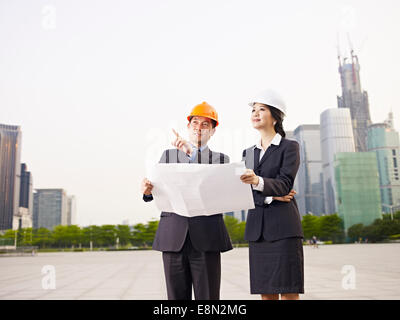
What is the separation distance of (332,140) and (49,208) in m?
80.1

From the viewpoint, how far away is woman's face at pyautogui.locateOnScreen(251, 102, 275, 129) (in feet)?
7.39

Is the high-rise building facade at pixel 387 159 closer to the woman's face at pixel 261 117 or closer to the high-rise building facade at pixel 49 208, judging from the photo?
the woman's face at pixel 261 117

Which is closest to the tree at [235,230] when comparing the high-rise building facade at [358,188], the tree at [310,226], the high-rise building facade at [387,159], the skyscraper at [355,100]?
the tree at [310,226]

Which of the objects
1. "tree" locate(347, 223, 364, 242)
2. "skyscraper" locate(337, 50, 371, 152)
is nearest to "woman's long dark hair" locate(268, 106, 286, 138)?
"tree" locate(347, 223, 364, 242)

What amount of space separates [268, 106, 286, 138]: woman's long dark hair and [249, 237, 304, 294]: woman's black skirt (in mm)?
683

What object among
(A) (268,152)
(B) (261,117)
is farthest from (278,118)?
(A) (268,152)

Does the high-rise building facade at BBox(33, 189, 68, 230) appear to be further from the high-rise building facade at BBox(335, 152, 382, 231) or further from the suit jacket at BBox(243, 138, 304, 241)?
the suit jacket at BBox(243, 138, 304, 241)

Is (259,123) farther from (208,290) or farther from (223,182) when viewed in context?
(208,290)

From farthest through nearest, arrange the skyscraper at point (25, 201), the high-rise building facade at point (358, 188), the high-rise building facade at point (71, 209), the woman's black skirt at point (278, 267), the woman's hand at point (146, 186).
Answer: the high-rise building facade at point (71, 209) → the skyscraper at point (25, 201) → the high-rise building facade at point (358, 188) → the woman's black skirt at point (278, 267) → the woman's hand at point (146, 186)

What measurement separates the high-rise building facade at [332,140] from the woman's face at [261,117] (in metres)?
62.8

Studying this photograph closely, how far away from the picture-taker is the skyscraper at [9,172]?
251 ft

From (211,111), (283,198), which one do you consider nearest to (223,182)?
(283,198)

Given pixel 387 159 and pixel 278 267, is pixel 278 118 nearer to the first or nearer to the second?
pixel 278 267
